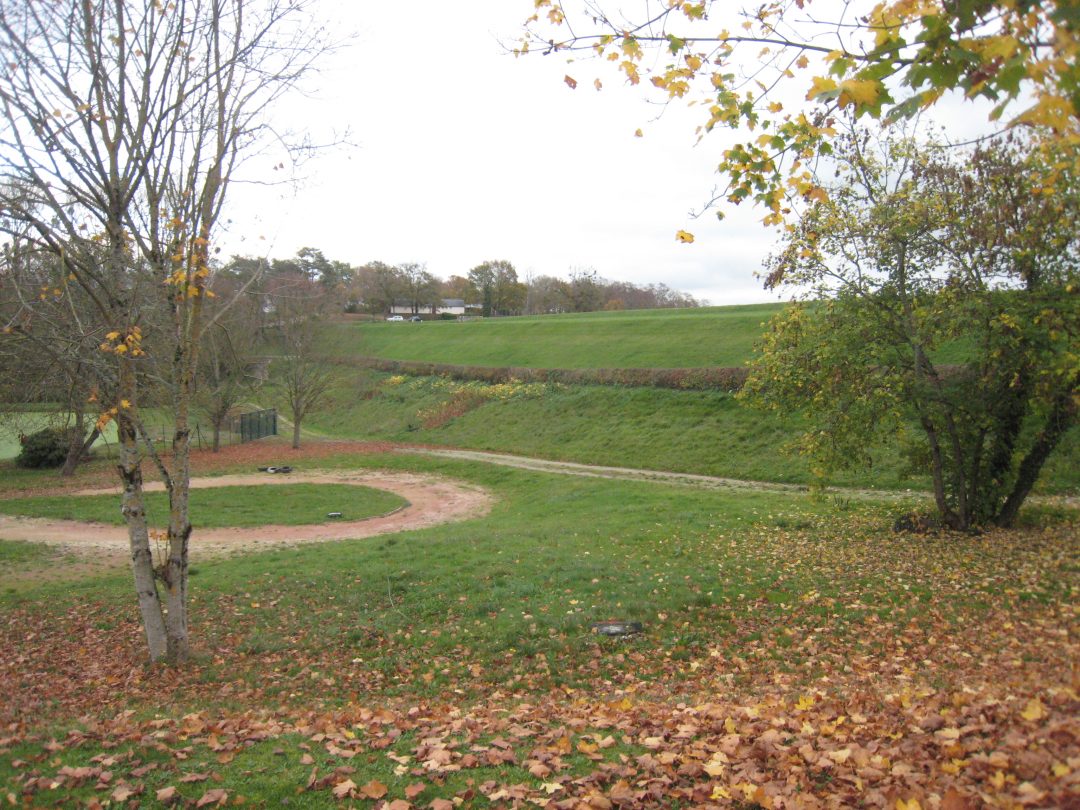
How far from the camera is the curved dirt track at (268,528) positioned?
16781 mm

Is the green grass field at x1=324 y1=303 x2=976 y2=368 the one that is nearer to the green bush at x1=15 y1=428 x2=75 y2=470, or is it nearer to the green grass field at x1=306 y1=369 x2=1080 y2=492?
the green grass field at x1=306 y1=369 x2=1080 y2=492

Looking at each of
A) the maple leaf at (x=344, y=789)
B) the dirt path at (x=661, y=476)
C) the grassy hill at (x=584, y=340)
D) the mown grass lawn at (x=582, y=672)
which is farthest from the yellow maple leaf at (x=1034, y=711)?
the grassy hill at (x=584, y=340)

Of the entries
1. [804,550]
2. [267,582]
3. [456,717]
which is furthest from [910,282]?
[267,582]

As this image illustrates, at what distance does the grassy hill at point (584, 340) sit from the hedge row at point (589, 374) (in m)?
1.52

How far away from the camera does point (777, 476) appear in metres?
23.3

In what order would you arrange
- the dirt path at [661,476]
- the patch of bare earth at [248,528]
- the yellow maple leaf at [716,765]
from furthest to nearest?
the dirt path at [661,476] → the patch of bare earth at [248,528] → the yellow maple leaf at [716,765]

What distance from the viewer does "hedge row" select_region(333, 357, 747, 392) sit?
105 ft

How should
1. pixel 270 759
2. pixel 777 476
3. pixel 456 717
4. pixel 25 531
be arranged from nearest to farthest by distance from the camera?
pixel 270 759 → pixel 456 717 → pixel 25 531 → pixel 777 476

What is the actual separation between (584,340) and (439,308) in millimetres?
60450

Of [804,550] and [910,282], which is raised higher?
[910,282]

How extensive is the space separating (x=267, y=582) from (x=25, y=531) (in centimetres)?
979

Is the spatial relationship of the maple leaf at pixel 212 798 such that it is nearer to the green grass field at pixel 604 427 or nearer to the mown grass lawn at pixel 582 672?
the mown grass lawn at pixel 582 672

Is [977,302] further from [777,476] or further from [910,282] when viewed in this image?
[777,476]

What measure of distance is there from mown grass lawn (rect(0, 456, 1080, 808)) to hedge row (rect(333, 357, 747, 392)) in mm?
15548
